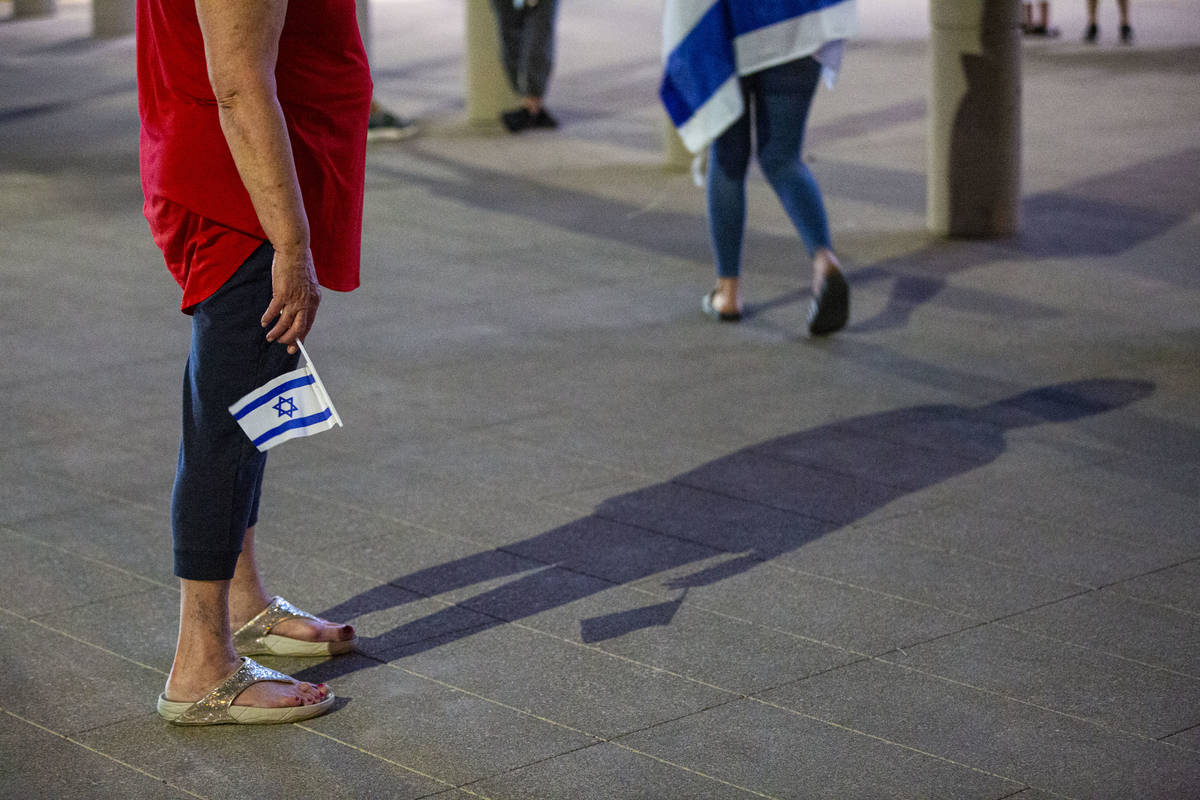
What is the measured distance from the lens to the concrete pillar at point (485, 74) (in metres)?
11.8

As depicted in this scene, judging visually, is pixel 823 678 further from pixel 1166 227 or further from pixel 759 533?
pixel 1166 227

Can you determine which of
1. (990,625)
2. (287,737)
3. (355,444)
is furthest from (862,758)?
(355,444)

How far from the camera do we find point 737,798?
111 inches

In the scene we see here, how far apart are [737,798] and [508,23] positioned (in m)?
9.41

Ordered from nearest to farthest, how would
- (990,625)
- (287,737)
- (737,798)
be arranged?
(737,798)
(287,737)
(990,625)

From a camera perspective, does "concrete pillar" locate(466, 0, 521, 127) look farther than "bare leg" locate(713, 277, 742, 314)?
Yes

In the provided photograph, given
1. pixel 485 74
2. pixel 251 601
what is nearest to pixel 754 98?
pixel 251 601

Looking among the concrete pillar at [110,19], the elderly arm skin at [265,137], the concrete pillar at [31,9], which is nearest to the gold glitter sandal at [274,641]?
the elderly arm skin at [265,137]

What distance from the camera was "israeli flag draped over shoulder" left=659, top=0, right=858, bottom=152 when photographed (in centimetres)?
599

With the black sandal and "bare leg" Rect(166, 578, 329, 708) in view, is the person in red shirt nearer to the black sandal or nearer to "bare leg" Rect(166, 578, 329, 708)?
"bare leg" Rect(166, 578, 329, 708)

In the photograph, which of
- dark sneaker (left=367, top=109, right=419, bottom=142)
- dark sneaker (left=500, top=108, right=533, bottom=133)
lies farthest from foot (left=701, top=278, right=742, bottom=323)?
dark sneaker (left=500, top=108, right=533, bottom=133)

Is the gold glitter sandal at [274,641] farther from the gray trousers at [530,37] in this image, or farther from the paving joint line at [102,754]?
the gray trousers at [530,37]

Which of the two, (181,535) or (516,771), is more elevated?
(181,535)

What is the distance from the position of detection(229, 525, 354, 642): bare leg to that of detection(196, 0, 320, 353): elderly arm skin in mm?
642
